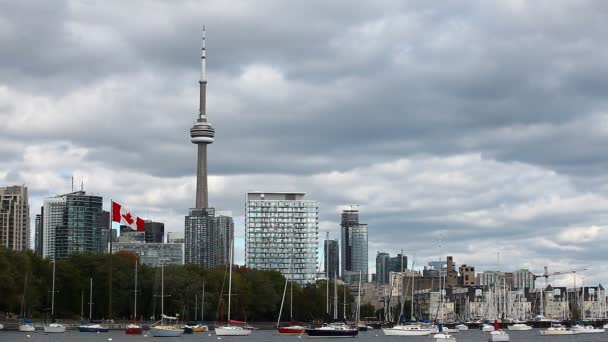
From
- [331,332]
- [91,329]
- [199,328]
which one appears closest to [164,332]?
[91,329]

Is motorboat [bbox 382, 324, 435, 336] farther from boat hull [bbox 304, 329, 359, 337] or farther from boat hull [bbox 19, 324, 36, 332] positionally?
boat hull [bbox 19, 324, 36, 332]

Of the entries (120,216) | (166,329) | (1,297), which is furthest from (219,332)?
(1,297)

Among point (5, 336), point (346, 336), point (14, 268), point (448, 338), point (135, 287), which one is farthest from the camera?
point (135, 287)

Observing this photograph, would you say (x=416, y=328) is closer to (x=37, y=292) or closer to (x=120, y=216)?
(x=120, y=216)

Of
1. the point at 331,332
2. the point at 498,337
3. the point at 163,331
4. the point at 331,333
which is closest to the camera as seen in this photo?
the point at 498,337

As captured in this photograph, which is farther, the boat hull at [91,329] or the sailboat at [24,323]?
the boat hull at [91,329]

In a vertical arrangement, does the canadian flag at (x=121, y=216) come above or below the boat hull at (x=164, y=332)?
above

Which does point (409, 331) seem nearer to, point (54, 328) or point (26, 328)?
point (54, 328)

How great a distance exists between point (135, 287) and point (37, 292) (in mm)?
17457

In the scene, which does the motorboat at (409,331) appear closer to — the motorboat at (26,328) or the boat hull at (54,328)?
the boat hull at (54,328)

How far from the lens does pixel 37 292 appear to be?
643 feet

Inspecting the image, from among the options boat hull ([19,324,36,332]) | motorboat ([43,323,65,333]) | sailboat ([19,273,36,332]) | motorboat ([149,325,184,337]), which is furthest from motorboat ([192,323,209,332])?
boat hull ([19,324,36,332])

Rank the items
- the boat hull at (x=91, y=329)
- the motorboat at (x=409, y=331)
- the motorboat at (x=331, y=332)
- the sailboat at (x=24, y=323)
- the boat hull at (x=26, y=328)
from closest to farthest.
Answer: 1. the motorboat at (x=331, y=332)
2. the boat hull at (x=26, y=328)
3. the sailboat at (x=24, y=323)
4. the motorboat at (x=409, y=331)
5. the boat hull at (x=91, y=329)

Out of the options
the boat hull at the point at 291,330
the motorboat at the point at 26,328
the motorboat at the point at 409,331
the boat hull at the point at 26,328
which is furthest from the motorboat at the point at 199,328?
the motorboat at the point at 409,331
